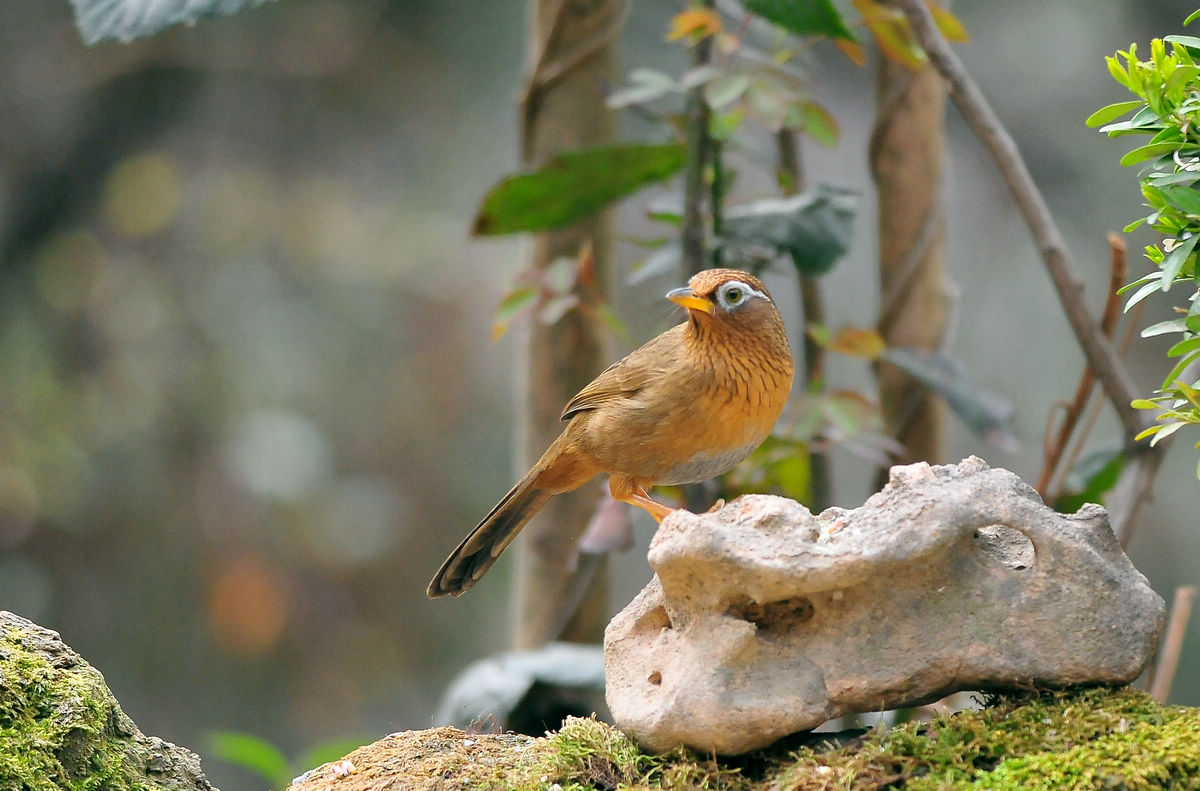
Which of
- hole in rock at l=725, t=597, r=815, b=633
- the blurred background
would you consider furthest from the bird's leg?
the blurred background

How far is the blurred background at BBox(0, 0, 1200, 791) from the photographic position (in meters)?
5.87

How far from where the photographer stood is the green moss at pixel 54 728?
172cm

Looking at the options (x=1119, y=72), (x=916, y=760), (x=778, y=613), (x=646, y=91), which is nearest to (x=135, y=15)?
(x=646, y=91)

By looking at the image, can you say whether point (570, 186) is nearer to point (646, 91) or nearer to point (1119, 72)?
point (646, 91)

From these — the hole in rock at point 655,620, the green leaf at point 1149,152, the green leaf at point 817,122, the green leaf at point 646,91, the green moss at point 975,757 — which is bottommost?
the green moss at point 975,757

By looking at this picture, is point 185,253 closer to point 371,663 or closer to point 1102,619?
point 371,663

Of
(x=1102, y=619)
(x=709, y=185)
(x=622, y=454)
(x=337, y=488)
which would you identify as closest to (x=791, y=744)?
(x=1102, y=619)

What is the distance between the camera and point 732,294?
2326 mm

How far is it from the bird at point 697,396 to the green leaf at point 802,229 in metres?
1.02

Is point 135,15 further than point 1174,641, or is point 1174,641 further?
point 1174,641

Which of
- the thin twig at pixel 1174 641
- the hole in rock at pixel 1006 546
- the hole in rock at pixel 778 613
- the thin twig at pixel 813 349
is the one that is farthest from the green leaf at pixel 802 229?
the hole in rock at pixel 778 613

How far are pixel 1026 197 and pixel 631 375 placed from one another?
1.41m

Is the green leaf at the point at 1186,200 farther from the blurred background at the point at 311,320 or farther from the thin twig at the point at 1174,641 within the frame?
the blurred background at the point at 311,320

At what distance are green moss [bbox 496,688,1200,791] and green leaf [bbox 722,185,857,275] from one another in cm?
180
